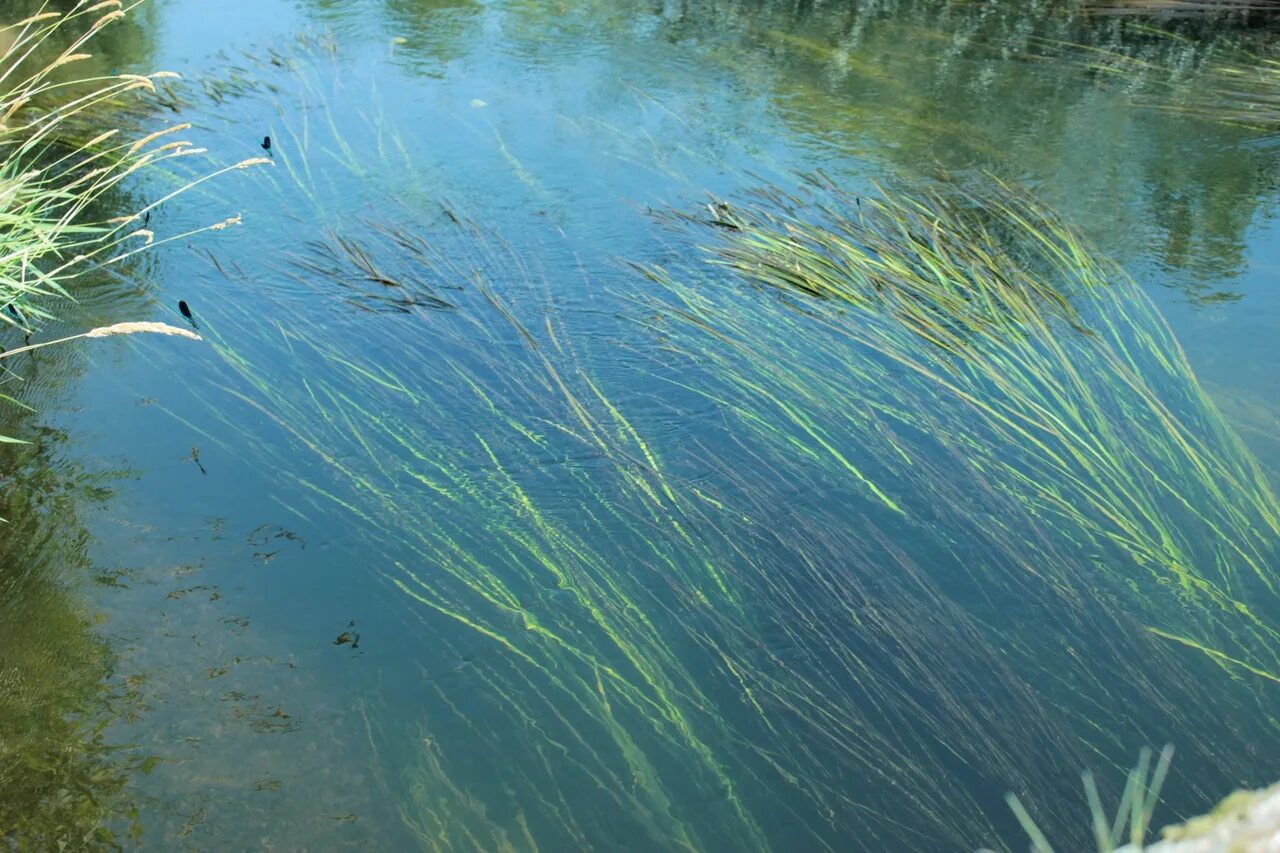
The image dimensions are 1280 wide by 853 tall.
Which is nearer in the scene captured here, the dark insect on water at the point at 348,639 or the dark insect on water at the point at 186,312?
the dark insect on water at the point at 348,639

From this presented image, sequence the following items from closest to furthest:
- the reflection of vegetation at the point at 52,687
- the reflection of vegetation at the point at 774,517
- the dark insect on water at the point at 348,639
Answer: the reflection of vegetation at the point at 52,687, the reflection of vegetation at the point at 774,517, the dark insect on water at the point at 348,639

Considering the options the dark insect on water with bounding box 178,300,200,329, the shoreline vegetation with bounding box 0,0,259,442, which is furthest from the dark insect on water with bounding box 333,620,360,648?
the dark insect on water with bounding box 178,300,200,329

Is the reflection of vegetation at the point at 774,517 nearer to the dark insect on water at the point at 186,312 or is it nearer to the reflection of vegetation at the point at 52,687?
the dark insect on water at the point at 186,312

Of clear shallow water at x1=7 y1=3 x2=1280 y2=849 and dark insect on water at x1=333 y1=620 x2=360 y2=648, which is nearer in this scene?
clear shallow water at x1=7 y1=3 x2=1280 y2=849

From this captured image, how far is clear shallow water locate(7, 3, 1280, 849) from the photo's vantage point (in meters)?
2.00

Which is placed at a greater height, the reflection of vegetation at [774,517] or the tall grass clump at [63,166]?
the tall grass clump at [63,166]

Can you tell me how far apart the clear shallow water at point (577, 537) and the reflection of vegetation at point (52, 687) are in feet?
0.19

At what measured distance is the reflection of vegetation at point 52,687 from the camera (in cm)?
191

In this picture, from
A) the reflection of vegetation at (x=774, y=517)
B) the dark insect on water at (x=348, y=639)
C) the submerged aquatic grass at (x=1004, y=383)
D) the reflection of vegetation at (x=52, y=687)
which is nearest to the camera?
the reflection of vegetation at (x=52, y=687)

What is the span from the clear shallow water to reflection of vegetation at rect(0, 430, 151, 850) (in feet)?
0.19

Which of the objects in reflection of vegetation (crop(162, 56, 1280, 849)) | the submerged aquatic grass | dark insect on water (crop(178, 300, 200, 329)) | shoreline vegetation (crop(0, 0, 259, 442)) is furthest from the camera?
dark insect on water (crop(178, 300, 200, 329))

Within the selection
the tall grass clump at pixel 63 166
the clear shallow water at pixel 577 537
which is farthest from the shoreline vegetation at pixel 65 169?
the clear shallow water at pixel 577 537

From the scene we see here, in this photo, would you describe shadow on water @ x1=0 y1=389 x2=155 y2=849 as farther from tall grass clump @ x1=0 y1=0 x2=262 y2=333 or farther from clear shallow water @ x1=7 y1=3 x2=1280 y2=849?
tall grass clump @ x1=0 y1=0 x2=262 y2=333

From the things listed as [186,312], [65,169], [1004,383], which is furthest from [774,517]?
[65,169]
